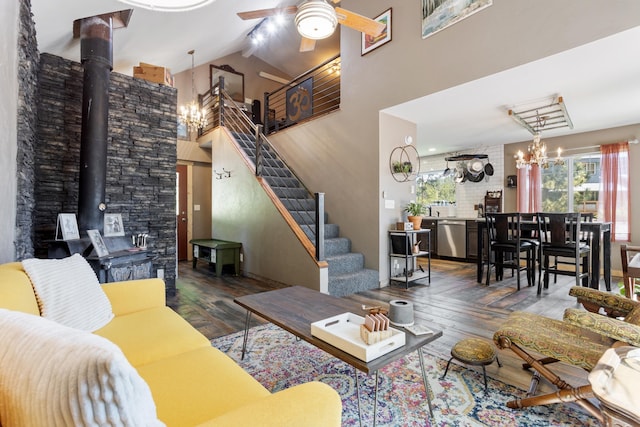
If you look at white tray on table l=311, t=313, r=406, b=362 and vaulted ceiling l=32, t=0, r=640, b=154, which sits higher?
vaulted ceiling l=32, t=0, r=640, b=154

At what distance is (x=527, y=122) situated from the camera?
5.00m

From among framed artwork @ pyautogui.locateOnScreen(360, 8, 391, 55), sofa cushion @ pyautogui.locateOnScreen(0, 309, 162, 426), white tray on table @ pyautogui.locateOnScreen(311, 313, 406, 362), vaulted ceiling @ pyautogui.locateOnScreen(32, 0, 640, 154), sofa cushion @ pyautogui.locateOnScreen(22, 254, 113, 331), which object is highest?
framed artwork @ pyautogui.locateOnScreen(360, 8, 391, 55)

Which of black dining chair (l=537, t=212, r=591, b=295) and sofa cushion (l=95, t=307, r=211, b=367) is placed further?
black dining chair (l=537, t=212, r=591, b=295)

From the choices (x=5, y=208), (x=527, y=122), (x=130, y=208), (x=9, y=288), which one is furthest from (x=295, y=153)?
(x=9, y=288)

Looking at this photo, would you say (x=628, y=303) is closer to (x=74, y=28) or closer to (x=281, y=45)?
(x=74, y=28)

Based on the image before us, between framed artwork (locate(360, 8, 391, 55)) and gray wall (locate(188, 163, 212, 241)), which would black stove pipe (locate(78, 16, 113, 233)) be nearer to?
framed artwork (locate(360, 8, 391, 55))

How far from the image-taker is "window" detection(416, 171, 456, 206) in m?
7.81

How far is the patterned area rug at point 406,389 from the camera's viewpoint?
1.62 meters

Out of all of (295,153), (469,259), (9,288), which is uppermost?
(295,153)

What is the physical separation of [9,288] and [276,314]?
48.8 inches

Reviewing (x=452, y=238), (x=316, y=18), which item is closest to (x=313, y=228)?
(x=316, y=18)

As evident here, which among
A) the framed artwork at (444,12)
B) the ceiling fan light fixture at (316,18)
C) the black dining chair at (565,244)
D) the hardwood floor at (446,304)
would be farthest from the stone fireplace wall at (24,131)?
the black dining chair at (565,244)

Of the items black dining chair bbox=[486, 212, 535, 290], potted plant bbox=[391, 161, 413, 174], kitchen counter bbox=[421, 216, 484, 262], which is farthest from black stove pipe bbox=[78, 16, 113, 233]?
kitchen counter bbox=[421, 216, 484, 262]

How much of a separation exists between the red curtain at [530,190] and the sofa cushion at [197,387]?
679 centimetres
